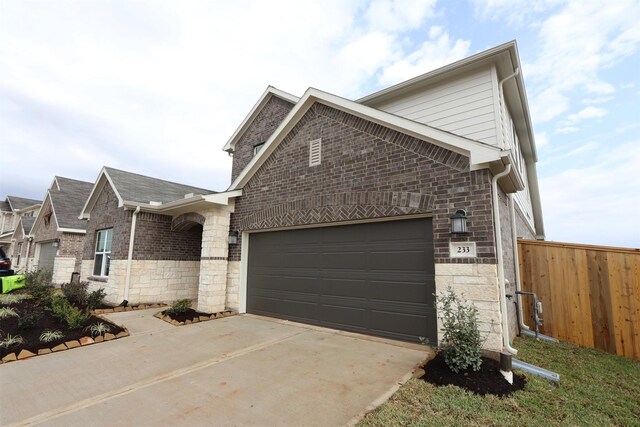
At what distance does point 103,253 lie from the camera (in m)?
11.5

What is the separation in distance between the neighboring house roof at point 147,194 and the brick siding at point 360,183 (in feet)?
3.79

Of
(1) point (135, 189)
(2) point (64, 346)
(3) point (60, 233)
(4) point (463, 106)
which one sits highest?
(4) point (463, 106)

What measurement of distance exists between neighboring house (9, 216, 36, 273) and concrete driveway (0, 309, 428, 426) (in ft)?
71.8

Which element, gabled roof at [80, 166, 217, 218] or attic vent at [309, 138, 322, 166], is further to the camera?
gabled roof at [80, 166, 217, 218]

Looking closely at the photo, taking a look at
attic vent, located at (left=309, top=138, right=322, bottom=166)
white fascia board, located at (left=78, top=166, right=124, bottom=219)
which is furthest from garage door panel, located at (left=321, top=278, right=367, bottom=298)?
white fascia board, located at (left=78, top=166, right=124, bottom=219)

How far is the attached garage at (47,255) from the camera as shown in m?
17.6

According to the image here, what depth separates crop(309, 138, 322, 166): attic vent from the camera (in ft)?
23.5

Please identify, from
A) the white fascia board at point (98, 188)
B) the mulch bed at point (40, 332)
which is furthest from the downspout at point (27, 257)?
the mulch bed at point (40, 332)

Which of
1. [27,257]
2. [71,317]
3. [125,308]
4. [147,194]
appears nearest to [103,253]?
[147,194]

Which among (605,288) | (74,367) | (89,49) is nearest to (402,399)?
(74,367)

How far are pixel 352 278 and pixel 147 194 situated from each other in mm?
9188

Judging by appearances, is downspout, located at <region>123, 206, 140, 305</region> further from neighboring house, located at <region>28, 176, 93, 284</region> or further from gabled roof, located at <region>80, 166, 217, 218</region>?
neighboring house, located at <region>28, 176, 93, 284</region>

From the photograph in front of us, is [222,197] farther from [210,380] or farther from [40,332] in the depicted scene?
[210,380]

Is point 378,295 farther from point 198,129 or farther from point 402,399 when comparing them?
point 198,129
